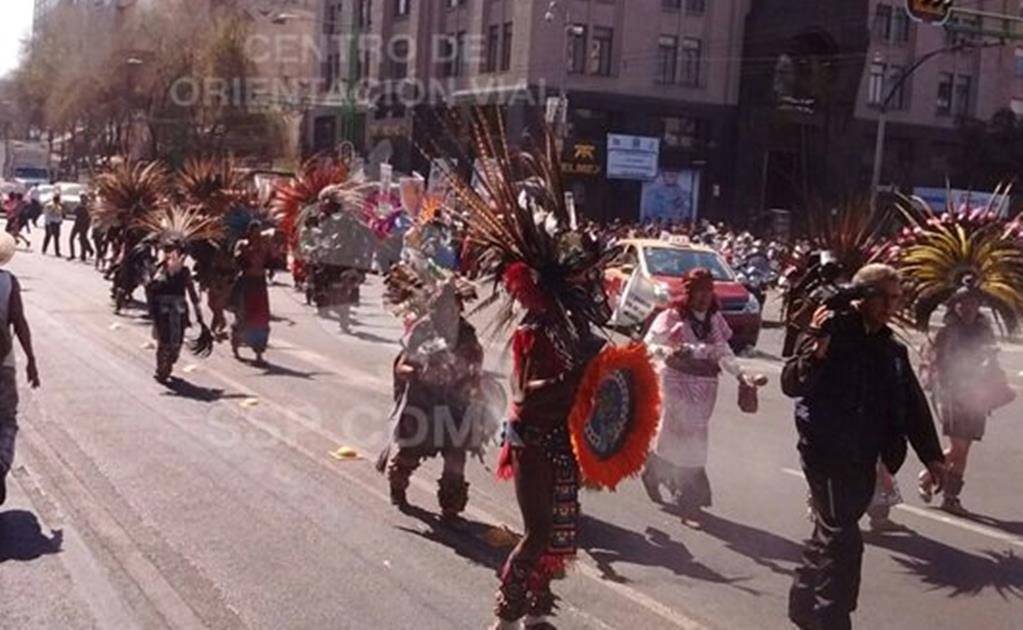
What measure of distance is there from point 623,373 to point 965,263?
3.78 m

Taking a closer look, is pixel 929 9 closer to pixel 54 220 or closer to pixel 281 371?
pixel 281 371

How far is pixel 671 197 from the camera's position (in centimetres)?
5162

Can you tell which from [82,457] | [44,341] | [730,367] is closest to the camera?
[730,367]

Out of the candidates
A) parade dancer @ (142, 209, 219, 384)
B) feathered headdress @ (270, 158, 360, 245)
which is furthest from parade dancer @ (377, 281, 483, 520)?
feathered headdress @ (270, 158, 360, 245)

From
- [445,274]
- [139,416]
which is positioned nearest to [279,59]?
[139,416]

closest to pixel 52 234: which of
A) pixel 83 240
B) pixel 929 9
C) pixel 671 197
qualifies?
pixel 83 240

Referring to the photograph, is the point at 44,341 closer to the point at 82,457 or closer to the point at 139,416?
the point at 139,416

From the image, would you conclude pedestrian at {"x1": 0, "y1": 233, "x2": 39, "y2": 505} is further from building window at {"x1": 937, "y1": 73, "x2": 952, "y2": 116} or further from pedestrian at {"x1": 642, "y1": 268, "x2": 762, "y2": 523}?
building window at {"x1": 937, "y1": 73, "x2": 952, "y2": 116}

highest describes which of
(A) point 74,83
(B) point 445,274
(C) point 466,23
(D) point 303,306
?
(C) point 466,23

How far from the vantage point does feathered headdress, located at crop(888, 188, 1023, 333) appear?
8742mm

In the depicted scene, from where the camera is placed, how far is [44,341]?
15.8 metres

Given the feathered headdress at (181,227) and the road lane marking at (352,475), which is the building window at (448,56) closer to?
the road lane marking at (352,475)

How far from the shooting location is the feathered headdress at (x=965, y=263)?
28.7 feet

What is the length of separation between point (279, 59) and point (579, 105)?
15813 mm
